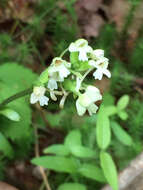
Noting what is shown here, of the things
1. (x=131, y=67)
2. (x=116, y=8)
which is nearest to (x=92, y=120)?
(x=131, y=67)

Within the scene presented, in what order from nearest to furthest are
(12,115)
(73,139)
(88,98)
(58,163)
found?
(88,98) → (12,115) → (58,163) → (73,139)

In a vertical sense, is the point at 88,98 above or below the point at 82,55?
below

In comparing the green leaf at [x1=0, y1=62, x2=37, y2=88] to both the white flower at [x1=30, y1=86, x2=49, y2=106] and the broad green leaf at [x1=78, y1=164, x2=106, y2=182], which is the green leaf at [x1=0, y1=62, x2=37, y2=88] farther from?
the white flower at [x1=30, y1=86, x2=49, y2=106]

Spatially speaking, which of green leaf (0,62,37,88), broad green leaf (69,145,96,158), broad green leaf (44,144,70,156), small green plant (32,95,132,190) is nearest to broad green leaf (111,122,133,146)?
small green plant (32,95,132,190)

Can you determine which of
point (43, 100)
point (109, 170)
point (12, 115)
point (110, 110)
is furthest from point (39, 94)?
point (110, 110)

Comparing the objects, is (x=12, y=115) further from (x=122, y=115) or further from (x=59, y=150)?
(x=122, y=115)
